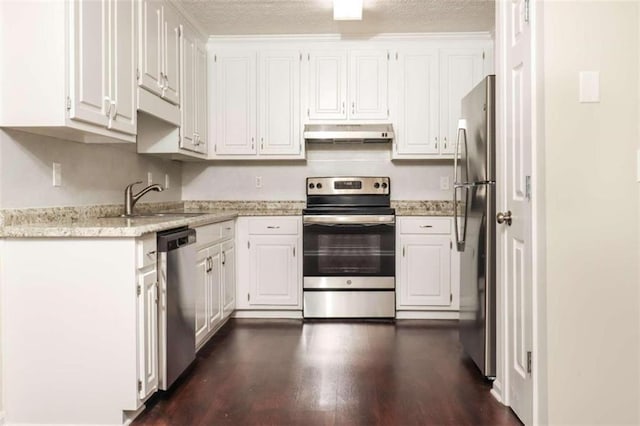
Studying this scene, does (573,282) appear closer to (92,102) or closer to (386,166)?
(92,102)

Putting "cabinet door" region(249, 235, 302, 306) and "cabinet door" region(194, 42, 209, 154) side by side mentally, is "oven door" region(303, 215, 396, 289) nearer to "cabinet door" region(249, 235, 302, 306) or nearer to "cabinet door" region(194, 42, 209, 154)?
"cabinet door" region(249, 235, 302, 306)

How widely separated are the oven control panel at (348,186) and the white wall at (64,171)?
1434 mm

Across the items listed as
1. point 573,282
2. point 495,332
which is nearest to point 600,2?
point 573,282

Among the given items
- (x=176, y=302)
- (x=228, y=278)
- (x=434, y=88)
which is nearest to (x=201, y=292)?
(x=176, y=302)

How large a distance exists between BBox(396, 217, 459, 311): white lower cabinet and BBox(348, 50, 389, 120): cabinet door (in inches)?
37.4

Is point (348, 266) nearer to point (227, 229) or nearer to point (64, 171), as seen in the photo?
point (227, 229)

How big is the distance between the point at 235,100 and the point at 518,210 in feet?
9.33

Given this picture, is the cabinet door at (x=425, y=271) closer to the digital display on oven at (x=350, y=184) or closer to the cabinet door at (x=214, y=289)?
the digital display on oven at (x=350, y=184)

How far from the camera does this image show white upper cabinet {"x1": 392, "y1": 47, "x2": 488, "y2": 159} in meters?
4.38

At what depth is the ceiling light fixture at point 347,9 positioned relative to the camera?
350cm

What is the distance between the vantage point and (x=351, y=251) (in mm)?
4258

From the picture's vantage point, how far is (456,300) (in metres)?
4.28

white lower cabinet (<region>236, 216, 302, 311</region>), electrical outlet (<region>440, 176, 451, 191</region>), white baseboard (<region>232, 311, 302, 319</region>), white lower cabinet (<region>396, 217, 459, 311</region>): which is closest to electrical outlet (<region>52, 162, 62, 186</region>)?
white lower cabinet (<region>236, 216, 302, 311</region>)

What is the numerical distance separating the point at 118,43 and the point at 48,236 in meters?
1.05
